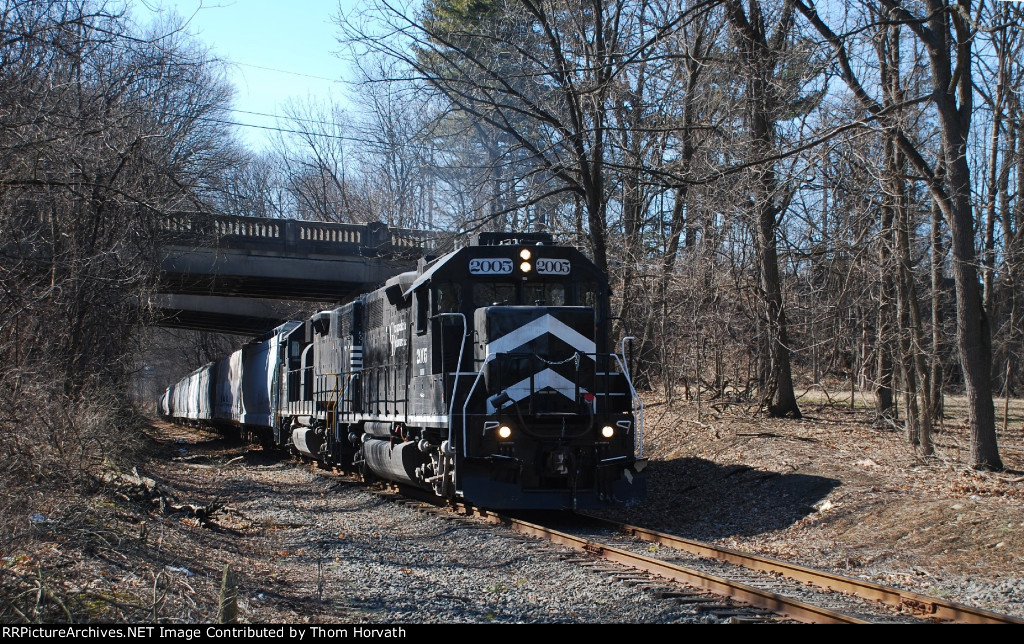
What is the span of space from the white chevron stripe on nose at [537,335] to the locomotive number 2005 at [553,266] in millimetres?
650

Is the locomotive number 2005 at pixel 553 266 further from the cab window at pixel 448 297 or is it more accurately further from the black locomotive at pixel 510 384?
the cab window at pixel 448 297

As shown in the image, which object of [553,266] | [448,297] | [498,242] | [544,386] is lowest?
[544,386]

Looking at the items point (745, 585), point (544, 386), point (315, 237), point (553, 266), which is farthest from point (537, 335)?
point (315, 237)

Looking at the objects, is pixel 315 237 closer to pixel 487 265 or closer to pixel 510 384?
pixel 487 265

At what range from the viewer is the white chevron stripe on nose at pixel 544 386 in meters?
10.2

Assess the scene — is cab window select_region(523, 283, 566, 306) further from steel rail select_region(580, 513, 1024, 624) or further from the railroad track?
steel rail select_region(580, 513, 1024, 624)

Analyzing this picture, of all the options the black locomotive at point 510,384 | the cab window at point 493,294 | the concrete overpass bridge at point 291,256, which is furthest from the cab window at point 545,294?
the concrete overpass bridge at point 291,256

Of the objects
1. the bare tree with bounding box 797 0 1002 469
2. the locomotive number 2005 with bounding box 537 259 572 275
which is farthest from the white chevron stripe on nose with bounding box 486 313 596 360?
the bare tree with bounding box 797 0 1002 469

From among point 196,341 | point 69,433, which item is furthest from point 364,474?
point 196,341

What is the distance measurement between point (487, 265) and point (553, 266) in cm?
85

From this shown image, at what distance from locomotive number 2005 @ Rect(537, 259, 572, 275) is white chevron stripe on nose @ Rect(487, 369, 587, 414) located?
1.35 meters

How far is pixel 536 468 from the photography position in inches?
397

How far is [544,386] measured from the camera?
33.9 ft

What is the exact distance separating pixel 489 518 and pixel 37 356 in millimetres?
6278
